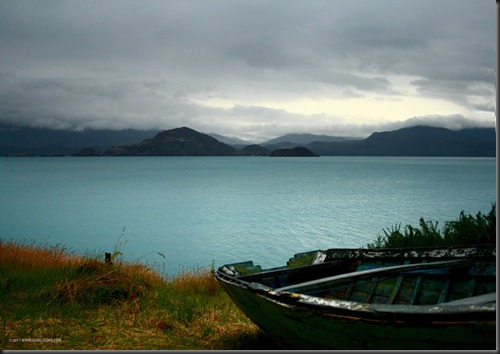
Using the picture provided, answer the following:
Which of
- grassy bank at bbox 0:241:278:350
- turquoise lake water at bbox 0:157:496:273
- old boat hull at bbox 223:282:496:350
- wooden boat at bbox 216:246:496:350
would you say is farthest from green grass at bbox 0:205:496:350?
turquoise lake water at bbox 0:157:496:273

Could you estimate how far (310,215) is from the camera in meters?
43.4

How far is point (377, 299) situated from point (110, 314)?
475 cm

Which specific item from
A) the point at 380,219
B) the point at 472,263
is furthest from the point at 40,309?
the point at 380,219

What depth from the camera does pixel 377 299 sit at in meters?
6.46

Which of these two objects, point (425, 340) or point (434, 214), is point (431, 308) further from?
point (434, 214)

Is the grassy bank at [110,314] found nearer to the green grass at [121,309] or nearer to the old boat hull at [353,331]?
the green grass at [121,309]

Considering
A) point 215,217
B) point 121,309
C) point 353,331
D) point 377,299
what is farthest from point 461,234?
point 215,217

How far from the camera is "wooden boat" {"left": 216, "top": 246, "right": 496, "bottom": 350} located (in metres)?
4.07

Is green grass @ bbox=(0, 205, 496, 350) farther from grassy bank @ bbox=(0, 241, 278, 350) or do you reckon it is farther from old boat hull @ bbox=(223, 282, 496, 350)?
old boat hull @ bbox=(223, 282, 496, 350)

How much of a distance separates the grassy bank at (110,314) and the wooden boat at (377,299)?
1087 millimetres

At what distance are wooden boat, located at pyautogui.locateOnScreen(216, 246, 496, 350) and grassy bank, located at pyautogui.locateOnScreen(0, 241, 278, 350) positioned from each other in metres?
1.09

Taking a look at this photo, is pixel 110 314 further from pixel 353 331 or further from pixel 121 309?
pixel 353 331

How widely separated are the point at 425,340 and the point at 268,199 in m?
53.8

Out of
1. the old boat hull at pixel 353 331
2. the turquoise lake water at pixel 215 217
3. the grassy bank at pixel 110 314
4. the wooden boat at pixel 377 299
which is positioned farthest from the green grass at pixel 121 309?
the turquoise lake water at pixel 215 217
